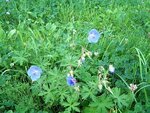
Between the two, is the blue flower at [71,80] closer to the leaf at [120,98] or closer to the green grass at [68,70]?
the green grass at [68,70]

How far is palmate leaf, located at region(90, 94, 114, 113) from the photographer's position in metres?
2.22

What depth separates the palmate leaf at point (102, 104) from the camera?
2.22m

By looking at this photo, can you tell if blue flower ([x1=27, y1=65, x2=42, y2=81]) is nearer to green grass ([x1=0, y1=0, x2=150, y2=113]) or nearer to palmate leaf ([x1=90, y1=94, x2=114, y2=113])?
green grass ([x1=0, y1=0, x2=150, y2=113])

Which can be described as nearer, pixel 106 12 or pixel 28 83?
pixel 28 83

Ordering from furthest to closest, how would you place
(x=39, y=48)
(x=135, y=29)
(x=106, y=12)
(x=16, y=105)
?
(x=106, y=12) < (x=135, y=29) < (x=39, y=48) < (x=16, y=105)

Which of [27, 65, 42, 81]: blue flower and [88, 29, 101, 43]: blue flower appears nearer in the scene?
[27, 65, 42, 81]: blue flower

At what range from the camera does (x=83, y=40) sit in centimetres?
283

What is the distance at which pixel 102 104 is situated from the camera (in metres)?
2.24

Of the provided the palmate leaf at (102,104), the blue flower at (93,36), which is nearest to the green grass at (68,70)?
the palmate leaf at (102,104)

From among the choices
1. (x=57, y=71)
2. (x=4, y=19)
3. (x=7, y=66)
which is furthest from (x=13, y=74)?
(x=4, y=19)

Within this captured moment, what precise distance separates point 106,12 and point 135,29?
45 cm

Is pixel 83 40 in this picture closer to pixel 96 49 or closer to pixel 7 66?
pixel 96 49

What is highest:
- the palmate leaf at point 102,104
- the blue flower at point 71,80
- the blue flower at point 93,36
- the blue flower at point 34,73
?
the blue flower at point 93,36

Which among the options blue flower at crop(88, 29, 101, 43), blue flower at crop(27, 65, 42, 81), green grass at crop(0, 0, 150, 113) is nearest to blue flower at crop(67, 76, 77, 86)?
green grass at crop(0, 0, 150, 113)
